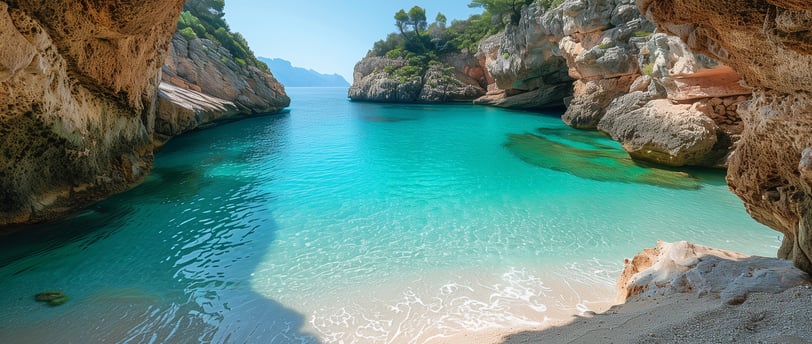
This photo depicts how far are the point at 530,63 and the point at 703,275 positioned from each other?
27860mm

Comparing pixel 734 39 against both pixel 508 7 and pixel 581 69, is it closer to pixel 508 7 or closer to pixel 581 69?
pixel 581 69

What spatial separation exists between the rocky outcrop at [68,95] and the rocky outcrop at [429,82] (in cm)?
3621

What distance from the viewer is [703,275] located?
4305 mm

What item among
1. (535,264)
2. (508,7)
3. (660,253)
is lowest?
(535,264)

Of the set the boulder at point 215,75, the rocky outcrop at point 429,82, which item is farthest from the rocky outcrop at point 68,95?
the rocky outcrop at point 429,82

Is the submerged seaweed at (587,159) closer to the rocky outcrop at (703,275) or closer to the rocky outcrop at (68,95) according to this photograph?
the rocky outcrop at (703,275)

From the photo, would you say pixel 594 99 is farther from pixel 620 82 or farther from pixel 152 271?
pixel 152 271

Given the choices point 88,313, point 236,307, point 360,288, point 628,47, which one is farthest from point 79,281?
point 628,47

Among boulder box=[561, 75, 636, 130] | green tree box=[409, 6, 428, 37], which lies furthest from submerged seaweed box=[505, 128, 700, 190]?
green tree box=[409, 6, 428, 37]

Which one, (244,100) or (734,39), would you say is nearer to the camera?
(734,39)

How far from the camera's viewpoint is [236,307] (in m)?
6.00

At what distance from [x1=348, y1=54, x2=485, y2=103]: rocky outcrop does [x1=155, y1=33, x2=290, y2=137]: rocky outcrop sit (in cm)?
1790

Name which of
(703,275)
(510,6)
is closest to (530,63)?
(510,6)

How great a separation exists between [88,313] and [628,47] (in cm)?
2413
